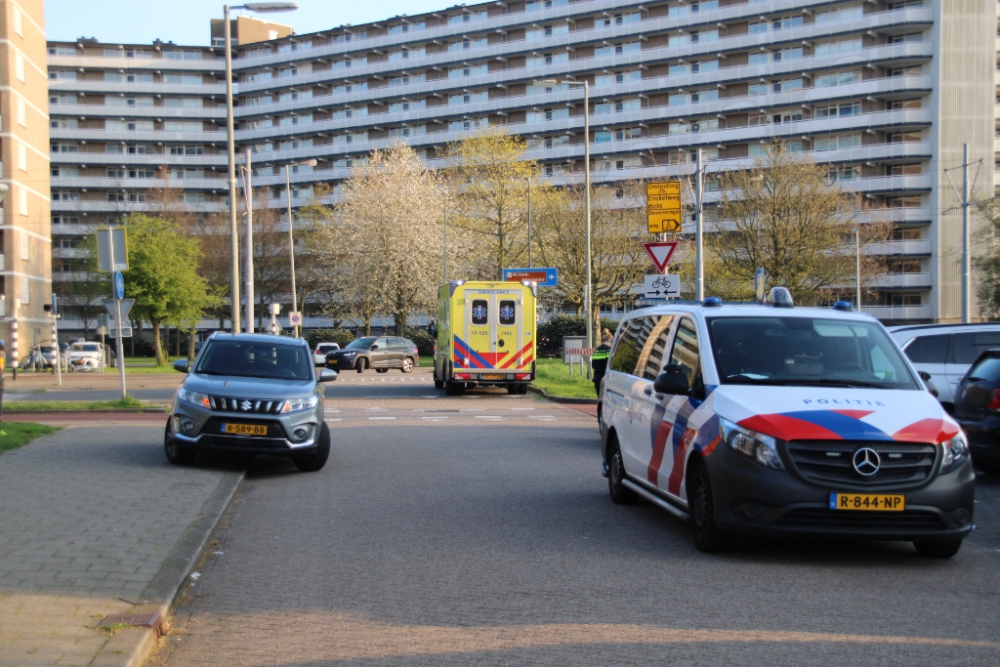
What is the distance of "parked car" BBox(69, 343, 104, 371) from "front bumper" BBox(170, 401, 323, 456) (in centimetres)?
4133

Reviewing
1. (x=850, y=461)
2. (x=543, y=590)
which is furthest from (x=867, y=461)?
(x=543, y=590)

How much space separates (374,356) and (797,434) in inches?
1541

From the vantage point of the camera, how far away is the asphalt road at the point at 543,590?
525 cm

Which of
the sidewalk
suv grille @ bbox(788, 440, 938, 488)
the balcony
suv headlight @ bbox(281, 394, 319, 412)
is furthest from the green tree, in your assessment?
the balcony

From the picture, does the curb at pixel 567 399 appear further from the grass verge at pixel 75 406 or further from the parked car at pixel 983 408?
the parked car at pixel 983 408

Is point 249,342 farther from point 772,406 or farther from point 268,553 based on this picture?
point 772,406

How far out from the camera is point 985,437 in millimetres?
11203

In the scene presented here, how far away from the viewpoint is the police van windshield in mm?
7812

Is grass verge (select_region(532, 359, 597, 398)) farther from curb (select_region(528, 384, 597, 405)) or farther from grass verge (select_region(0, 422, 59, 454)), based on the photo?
grass verge (select_region(0, 422, 59, 454))

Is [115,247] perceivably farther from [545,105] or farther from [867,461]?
[545,105]

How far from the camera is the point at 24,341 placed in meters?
57.7

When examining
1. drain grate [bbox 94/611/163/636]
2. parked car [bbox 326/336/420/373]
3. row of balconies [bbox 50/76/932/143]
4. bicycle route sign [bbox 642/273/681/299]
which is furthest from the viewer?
row of balconies [bbox 50/76/932/143]

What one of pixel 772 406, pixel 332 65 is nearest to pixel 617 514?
pixel 772 406

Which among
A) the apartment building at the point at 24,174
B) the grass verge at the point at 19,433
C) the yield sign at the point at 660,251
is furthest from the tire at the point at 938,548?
the apartment building at the point at 24,174
